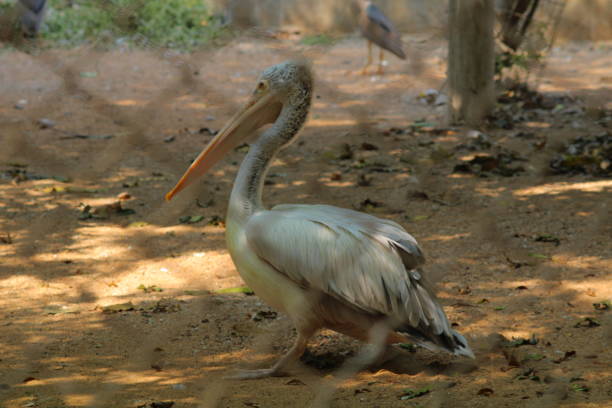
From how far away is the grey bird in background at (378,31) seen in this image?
24.5ft

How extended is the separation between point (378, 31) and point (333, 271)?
18.4 ft

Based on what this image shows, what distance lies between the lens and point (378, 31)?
25.0 feet

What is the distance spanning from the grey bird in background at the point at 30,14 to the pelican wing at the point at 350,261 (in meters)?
6.43

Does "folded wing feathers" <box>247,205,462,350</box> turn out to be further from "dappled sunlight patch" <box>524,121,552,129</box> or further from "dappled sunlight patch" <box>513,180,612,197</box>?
"dappled sunlight patch" <box>524,121,552,129</box>

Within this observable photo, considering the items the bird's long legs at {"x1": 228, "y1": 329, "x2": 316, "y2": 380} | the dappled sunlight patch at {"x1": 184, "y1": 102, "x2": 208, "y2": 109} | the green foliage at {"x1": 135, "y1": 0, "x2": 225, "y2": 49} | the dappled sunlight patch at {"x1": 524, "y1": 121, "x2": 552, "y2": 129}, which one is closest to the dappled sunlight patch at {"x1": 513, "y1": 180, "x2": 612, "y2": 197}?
the dappled sunlight patch at {"x1": 524, "y1": 121, "x2": 552, "y2": 129}

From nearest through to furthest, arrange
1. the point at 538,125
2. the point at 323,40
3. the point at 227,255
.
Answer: the point at 323,40 < the point at 227,255 < the point at 538,125

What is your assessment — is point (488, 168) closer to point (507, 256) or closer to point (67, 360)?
point (507, 256)

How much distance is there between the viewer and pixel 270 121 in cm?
285

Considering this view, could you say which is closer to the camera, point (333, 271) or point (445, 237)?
→ point (333, 271)

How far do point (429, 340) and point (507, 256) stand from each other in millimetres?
1205

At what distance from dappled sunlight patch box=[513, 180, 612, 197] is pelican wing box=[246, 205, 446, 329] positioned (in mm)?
2066

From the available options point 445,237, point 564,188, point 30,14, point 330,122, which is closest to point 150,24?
point 30,14

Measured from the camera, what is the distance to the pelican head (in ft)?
8.85

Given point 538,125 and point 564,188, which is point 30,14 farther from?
point 564,188
